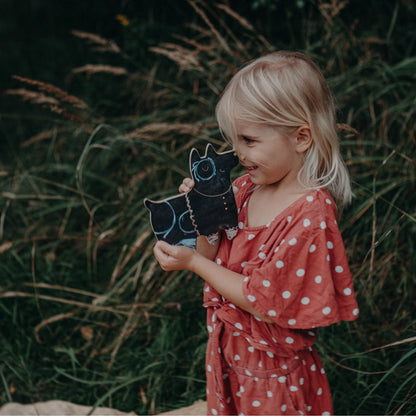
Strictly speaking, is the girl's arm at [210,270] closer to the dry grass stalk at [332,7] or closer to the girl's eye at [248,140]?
the girl's eye at [248,140]

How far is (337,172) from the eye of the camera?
4.28ft

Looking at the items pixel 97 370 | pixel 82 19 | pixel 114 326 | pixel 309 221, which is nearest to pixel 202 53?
pixel 82 19

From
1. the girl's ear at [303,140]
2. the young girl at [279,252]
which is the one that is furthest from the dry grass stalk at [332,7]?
the girl's ear at [303,140]

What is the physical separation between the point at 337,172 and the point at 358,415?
3.54 feet

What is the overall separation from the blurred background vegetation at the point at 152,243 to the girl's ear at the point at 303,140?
0.51m

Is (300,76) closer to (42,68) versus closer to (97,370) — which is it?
(97,370)

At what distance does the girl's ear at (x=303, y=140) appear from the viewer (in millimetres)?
1238

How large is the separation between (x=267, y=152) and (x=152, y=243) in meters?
1.19

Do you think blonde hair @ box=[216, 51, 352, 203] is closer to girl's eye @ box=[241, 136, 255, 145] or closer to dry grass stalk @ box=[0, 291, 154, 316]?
girl's eye @ box=[241, 136, 255, 145]

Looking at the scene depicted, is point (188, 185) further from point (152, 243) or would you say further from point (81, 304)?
point (81, 304)

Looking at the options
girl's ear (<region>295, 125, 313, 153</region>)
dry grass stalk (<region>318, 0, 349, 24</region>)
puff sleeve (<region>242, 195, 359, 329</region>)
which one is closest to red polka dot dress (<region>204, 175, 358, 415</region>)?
puff sleeve (<region>242, 195, 359, 329</region>)

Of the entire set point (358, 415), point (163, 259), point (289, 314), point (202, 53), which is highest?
point (202, 53)

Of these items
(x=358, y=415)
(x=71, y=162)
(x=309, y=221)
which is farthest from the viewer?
(x=71, y=162)

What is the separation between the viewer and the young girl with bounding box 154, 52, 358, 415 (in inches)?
47.4
